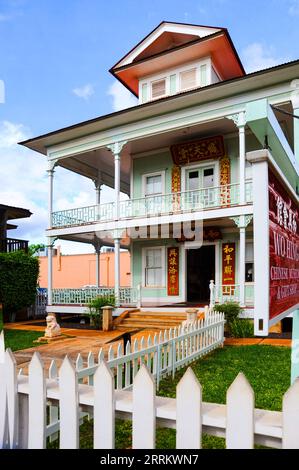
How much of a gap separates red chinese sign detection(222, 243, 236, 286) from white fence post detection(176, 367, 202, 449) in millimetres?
12377

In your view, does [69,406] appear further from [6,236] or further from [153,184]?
[6,236]

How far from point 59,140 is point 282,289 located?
1488cm

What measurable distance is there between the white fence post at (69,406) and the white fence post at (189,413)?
23.5 inches

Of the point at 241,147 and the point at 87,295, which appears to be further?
the point at 87,295

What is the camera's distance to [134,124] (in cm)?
1339

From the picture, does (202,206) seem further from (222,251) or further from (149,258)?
(149,258)

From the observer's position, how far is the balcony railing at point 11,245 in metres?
17.1

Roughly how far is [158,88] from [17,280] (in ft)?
33.0

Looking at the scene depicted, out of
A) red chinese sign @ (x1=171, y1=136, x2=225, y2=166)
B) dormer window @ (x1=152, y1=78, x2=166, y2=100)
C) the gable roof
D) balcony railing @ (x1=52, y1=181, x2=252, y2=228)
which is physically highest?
the gable roof

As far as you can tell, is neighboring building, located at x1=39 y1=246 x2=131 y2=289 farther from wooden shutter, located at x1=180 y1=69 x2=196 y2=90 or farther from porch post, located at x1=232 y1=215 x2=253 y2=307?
porch post, located at x1=232 y1=215 x2=253 y2=307

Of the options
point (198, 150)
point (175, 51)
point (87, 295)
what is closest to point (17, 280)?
point (87, 295)

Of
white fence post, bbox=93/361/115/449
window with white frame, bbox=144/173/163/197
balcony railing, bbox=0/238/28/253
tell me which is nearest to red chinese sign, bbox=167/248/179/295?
window with white frame, bbox=144/173/163/197

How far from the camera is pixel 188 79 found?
14250 mm

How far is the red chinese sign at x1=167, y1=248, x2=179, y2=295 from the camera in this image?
1480 cm
